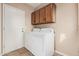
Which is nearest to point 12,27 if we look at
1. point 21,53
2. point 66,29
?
point 21,53

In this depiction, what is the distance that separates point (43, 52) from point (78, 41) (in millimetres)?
347

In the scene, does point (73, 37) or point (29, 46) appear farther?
point (29, 46)

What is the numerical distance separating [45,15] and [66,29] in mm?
253

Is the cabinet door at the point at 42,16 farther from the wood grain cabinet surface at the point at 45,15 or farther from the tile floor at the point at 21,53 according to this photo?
the tile floor at the point at 21,53

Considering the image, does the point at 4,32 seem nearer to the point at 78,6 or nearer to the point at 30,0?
the point at 30,0

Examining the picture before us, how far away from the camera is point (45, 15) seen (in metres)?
0.86

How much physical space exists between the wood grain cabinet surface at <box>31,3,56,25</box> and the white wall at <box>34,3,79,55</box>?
43 mm

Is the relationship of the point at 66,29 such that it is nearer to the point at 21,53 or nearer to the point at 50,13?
the point at 50,13

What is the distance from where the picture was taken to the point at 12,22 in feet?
2.74

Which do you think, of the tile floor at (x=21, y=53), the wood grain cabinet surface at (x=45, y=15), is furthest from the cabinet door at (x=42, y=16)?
the tile floor at (x=21, y=53)

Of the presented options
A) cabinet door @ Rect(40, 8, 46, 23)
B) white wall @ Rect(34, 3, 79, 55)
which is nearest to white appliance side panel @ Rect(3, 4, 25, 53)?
cabinet door @ Rect(40, 8, 46, 23)

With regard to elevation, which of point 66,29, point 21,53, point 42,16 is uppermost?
point 42,16

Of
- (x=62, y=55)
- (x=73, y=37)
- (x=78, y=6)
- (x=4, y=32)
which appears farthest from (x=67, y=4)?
(x=4, y=32)

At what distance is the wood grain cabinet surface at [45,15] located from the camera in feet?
2.72
